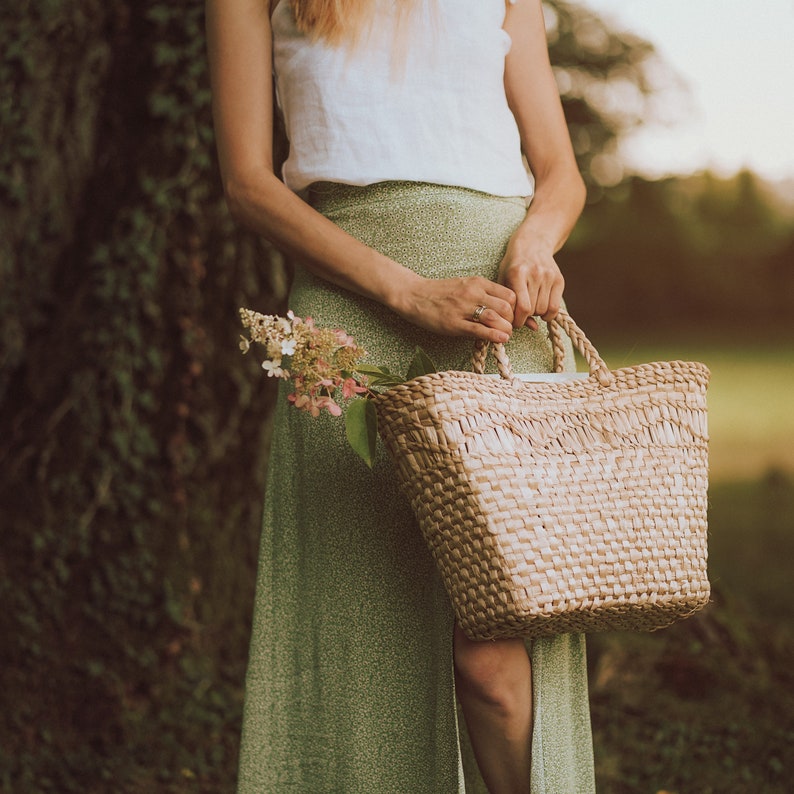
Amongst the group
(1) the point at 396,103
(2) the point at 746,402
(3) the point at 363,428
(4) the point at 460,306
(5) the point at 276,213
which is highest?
(2) the point at 746,402

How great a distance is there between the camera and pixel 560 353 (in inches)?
66.2

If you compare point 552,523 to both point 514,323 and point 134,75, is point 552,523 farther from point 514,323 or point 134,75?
point 134,75

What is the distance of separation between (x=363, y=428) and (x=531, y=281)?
375mm

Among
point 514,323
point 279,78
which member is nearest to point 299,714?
point 514,323

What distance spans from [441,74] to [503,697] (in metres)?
0.97

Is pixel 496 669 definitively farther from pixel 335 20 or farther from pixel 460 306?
pixel 335 20

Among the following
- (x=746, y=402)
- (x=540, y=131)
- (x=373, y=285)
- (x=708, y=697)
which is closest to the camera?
(x=373, y=285)

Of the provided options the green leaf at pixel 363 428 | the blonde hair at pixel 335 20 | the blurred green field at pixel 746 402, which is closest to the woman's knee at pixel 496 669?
the green leaf at pixel 363 428

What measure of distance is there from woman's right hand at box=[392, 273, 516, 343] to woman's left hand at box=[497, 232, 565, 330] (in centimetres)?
3

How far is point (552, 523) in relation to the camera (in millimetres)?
1391

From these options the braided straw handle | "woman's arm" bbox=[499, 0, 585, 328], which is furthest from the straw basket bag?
"woman's arm" bbox=[499, 0, 585, 328]

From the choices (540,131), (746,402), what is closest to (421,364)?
(540,131)

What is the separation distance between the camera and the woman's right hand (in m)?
1.56

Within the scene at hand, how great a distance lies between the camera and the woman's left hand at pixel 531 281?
1613 mm
